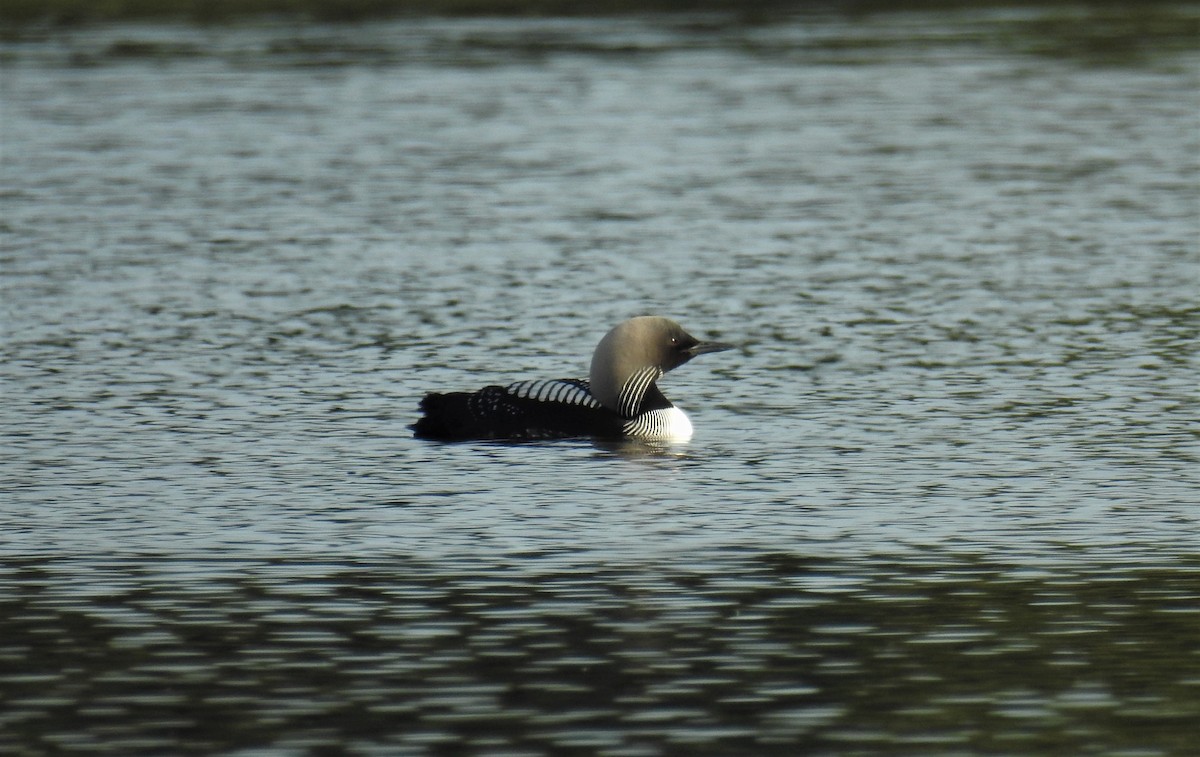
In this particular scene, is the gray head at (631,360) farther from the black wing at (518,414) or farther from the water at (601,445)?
the water at (601,445)

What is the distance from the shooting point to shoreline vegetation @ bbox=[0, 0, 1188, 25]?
58219mm

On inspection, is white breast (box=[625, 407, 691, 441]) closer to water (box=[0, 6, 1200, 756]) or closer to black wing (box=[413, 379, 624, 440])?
black wing (box=[413, 379, 624, 440])

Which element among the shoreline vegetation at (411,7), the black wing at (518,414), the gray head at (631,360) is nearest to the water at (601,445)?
the black wing at (518,414)

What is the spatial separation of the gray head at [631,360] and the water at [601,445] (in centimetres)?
58

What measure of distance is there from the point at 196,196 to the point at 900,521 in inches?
687

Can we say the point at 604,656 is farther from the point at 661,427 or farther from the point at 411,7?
the point at 411,7

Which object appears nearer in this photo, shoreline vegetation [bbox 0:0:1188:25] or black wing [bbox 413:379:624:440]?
black wing [bbox 413:379:624:440]

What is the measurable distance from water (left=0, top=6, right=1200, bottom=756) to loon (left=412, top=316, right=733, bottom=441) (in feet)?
0.77

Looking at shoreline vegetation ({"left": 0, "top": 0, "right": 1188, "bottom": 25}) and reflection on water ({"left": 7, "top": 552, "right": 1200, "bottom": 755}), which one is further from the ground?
reflection on water ({"left": 7, "top": 552, "right": 1200, "bottom": 755})

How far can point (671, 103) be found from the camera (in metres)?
38.8

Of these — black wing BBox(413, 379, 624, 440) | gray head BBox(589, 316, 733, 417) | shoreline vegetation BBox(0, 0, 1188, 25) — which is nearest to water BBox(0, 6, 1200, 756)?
black wing BBox(413, 379, 624, 440)

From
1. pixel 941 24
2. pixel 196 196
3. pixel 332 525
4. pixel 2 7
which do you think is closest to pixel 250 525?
pixel 332 525

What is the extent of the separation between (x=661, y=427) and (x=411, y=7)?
4660 cm

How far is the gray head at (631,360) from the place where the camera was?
51.3 ft
